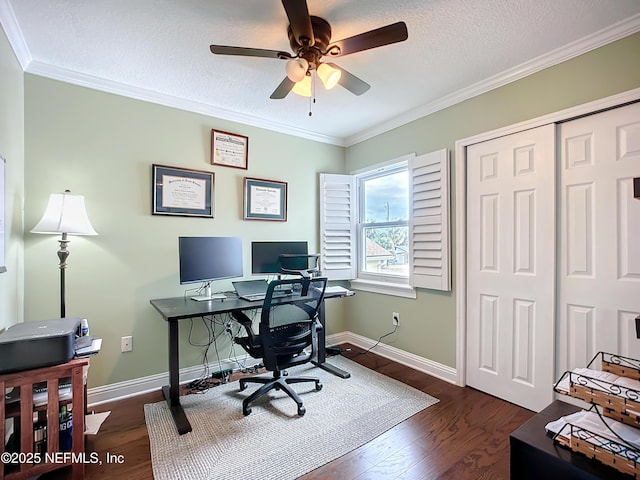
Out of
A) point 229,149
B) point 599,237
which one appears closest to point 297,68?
point 229,149

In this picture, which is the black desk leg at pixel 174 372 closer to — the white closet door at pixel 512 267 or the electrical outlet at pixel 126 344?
the electrical outlet at pixel 126 344

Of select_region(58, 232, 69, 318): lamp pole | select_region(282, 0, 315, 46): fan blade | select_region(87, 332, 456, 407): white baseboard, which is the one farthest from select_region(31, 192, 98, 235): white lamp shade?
select_region(282, 0, 315, 46): fan blade

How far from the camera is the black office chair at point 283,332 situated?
208 cm

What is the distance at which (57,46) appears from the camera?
1.91 m

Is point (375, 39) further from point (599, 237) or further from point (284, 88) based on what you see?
point (599, 237)

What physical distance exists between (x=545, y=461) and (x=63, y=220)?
8.71 ft

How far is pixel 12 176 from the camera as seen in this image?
1.84m

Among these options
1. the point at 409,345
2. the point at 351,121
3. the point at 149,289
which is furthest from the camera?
the point at 351,121

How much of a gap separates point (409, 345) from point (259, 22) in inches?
111

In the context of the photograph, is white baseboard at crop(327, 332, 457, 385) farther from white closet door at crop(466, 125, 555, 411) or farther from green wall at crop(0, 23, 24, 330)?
green wall at crop(0, 23, 24, 330)

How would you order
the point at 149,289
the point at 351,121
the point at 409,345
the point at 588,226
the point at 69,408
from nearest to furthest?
the point at 69,408 < the point at 588,226 < the point at 149,289 < the point at 409,345 < the point at 351,121

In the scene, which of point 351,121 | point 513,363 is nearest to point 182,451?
point 513,363

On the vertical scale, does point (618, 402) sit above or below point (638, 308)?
below

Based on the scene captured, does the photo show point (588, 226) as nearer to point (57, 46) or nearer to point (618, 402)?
point (618, 402)
